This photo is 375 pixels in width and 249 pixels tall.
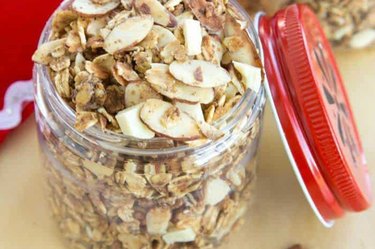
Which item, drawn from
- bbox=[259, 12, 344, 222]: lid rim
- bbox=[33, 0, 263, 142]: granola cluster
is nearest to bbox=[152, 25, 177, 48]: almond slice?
bbox=[33, 0, 263, 142]: granola cluster

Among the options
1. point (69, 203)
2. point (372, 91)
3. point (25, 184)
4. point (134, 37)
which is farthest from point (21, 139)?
point (372, 91)

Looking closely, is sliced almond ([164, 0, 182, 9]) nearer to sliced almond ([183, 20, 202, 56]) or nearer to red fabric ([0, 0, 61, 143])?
sliced almond ([183, 20, 202, 56])

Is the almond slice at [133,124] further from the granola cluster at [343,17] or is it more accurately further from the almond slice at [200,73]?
the granola cluster at [343,17]

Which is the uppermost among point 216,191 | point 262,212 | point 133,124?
point 133,124

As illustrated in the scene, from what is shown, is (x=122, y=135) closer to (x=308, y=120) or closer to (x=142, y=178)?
(x=142, y=178)

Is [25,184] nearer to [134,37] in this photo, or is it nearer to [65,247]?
[65,247]

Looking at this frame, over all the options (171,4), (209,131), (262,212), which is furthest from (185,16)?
(262,212)

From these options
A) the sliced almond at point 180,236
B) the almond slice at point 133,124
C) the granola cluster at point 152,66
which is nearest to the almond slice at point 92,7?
the granola cluster at point 152,66
